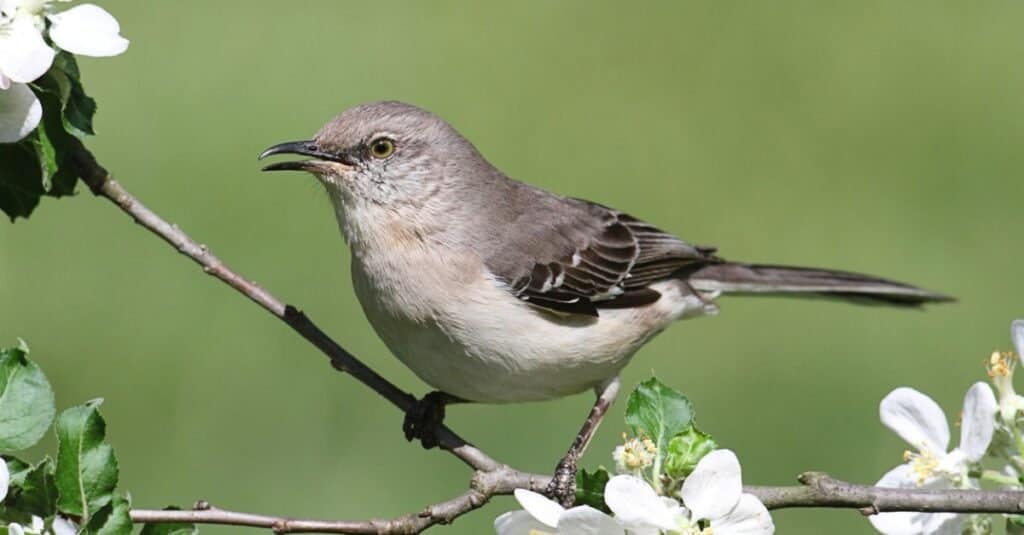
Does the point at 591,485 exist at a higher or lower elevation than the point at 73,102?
lower

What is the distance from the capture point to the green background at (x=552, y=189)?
25.1ft

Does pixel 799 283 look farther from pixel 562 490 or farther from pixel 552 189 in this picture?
pixel 552 189

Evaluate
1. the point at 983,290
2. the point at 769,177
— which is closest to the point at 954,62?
the point at 769,177

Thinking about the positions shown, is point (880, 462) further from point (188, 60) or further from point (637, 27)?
point (188, 60)

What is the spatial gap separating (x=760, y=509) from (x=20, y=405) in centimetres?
141

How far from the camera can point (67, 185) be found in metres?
3.54

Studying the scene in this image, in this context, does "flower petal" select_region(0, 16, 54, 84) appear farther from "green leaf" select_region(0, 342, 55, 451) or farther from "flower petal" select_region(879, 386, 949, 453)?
"flower petal" select_region(879, 386, 949, 453)

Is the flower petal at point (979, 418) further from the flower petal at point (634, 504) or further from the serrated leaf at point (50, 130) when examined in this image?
the serrated leaf at point (50, 130)

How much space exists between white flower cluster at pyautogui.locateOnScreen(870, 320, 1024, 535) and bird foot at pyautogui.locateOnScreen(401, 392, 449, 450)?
1871mm

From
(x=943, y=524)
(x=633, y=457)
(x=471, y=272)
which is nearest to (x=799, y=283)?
(x=471, y=272)

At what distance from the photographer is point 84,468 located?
8.68 feet

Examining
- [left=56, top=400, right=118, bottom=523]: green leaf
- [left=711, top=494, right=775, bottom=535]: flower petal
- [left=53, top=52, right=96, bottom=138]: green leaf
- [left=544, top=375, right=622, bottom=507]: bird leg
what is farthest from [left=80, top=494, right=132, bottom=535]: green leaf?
[left=711, top=494, right=775, bottom=535]: flower petal

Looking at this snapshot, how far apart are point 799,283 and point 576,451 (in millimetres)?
1920

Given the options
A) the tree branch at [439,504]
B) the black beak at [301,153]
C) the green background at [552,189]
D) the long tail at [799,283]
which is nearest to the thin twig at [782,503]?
the tree branch at [439,504]
